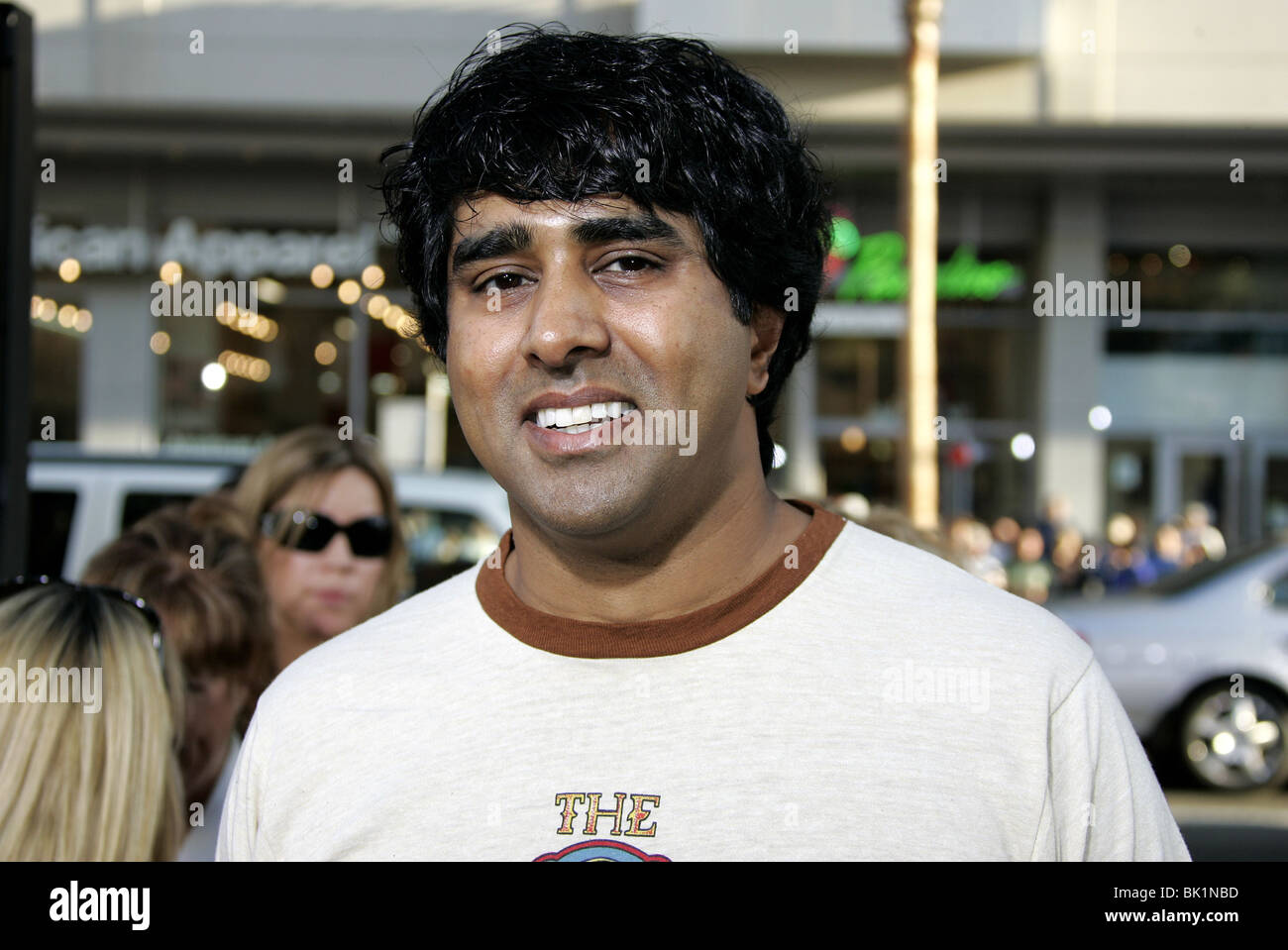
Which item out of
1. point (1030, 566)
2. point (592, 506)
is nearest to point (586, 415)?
point (592, 506)

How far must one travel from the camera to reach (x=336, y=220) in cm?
1516

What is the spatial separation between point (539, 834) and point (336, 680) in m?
0.39

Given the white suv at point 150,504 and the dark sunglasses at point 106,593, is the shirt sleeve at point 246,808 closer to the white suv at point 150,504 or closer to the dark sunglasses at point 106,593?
the dark sunglasses at point 106,593

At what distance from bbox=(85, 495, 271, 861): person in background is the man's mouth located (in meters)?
1.79

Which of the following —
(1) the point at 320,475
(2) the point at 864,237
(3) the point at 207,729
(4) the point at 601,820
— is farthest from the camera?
(2) the point at 864,237

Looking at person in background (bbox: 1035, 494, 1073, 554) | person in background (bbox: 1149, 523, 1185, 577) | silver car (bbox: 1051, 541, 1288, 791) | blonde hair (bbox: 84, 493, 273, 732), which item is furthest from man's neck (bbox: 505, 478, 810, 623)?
person in background (bbox: 1035, 494, 1073, 554)

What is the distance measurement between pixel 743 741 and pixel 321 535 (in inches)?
116

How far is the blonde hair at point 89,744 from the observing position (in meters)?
2.08

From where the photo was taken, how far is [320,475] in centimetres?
431

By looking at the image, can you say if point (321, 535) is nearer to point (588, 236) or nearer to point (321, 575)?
point (321, 575)

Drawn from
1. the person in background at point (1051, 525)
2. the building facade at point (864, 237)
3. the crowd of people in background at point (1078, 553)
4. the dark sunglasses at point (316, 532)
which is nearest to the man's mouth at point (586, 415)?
the dark sunglasses at point (316, 532)

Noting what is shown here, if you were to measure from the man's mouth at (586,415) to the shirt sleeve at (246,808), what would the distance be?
59 centimetres

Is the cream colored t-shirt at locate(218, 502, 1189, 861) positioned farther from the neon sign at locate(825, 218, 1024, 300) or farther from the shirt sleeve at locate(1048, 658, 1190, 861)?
the neon sign at locate(825, 218, 1024, 300)

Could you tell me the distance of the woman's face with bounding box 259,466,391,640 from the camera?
4.18 metres
